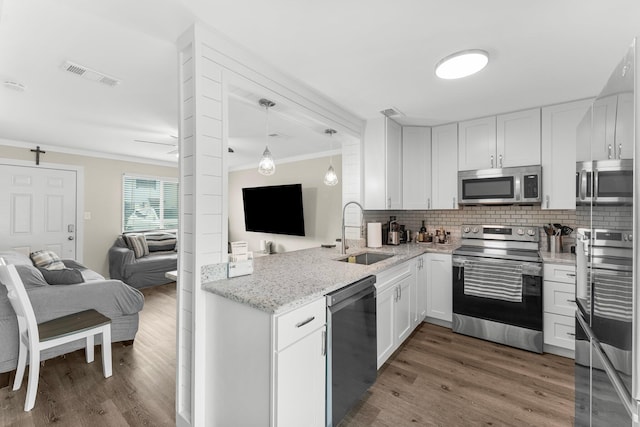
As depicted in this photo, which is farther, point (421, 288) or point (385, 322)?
point (421, 288)

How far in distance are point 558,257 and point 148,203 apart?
22.5ft

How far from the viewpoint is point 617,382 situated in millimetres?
963

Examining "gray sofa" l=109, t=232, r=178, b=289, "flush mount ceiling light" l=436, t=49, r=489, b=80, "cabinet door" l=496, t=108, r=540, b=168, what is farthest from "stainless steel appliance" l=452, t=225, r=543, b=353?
"gray sofa" l=109, t=232, r=178, b=289

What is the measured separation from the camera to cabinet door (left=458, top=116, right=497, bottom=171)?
316 centimetres

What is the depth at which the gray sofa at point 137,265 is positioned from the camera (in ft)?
15.9

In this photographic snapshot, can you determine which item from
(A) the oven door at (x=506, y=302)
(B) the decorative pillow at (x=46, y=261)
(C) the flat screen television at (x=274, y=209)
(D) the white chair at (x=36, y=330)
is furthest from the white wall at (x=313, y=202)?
(D) the white chair at (x=36, y=330)

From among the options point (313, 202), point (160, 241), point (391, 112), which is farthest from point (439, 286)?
point (160, 241)

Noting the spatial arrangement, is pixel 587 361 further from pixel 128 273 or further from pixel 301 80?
pixel 128 273

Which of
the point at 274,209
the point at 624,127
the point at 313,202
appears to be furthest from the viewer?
the point at 274,209

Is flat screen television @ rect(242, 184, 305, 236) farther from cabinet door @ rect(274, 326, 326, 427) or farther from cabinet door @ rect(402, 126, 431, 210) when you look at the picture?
cabinet door @ rect(274, 326, 326, 427)

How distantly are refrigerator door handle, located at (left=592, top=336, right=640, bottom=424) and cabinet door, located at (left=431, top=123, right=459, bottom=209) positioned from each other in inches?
94.2

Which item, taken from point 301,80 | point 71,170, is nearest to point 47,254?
point 71,170

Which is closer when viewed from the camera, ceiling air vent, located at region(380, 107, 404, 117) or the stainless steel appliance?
the stainless steel appliance

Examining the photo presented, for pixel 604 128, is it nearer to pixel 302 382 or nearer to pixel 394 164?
pixel 302 382
